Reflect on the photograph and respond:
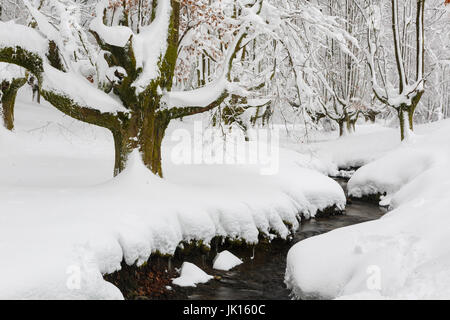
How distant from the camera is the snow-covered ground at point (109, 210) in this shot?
4688 mm

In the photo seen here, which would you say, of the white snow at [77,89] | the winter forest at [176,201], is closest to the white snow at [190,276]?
the winter forest at [176,201]

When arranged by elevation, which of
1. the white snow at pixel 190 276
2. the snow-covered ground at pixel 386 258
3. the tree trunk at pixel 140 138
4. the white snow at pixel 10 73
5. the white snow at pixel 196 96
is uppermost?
the white snow at pixel 10 73

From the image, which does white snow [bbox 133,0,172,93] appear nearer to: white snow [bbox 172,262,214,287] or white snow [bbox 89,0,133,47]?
white snow [bbox 89,0,133,47]

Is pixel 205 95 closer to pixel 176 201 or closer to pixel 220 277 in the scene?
pixel 176 201

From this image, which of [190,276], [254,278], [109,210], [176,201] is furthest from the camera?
[176,201]

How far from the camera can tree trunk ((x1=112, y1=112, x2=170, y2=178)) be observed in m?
7.70

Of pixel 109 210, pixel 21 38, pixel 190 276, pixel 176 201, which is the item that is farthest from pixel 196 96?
pixel 190 276

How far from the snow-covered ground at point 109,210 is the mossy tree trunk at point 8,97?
56.0 inches

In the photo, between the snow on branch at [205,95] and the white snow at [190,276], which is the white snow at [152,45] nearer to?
the snow on branch at [205,95]

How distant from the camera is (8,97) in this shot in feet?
46.6

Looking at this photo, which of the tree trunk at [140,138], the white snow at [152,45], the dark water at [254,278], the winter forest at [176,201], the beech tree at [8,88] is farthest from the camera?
the beech tree at [8,88]

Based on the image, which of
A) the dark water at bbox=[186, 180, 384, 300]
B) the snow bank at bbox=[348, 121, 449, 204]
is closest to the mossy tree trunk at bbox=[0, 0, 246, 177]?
the dark water at bbox=[186, 180, 384, 300]

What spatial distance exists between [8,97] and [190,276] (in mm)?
11523
